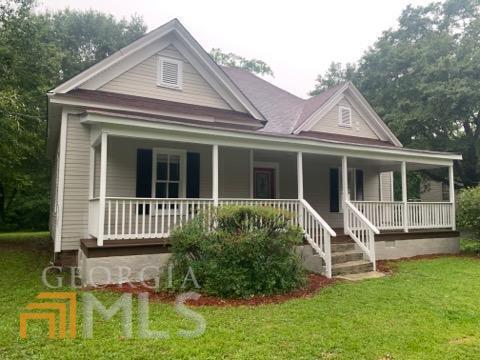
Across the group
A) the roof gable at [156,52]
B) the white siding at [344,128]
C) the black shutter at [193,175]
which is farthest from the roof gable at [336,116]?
the black shutter at [193,175]

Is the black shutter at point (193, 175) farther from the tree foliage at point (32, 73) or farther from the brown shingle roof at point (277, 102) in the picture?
the tree foliage at point (32, 73)

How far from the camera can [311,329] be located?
473 centimetres

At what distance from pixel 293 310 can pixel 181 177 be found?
5498 mm

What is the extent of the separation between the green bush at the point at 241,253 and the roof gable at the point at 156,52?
5.23 m

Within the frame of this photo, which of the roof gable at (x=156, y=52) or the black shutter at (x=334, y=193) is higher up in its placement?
the roof gable at (x=156, y=52)

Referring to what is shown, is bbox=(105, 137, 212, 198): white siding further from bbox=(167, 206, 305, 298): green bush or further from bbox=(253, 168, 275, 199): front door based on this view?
bbox=(253, 168, 275, 199): front door

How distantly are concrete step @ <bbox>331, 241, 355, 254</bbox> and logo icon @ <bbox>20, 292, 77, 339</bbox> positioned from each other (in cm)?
586

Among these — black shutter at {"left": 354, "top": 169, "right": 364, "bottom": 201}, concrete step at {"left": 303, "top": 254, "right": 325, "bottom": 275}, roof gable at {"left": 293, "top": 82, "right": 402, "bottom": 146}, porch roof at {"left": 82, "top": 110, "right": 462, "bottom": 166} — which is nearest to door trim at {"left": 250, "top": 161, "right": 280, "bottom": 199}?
roof gable at {"left": 293, "top": 82, "right": 402, "bottom": 146}

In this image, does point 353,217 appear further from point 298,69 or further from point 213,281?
point 298,69

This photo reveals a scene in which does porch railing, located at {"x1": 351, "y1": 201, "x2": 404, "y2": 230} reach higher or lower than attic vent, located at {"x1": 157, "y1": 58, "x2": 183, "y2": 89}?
lower

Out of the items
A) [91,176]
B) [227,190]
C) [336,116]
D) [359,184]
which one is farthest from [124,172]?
[359,184]

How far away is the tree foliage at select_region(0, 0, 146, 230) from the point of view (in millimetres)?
13266

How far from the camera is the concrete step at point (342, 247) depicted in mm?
9070

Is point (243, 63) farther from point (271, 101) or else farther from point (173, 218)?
point (173, 218)
